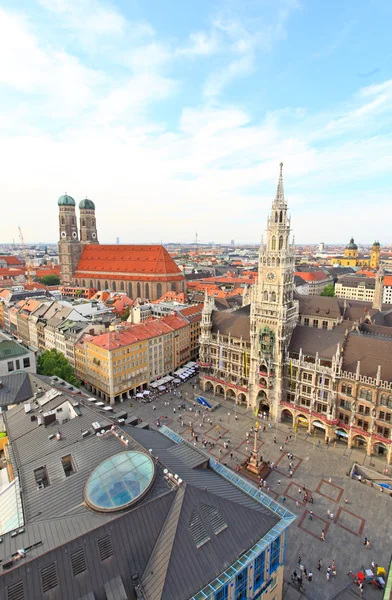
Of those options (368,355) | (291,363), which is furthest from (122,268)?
(368,355)

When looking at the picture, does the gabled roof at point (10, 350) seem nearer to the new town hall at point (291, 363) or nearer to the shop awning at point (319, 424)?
the new town hall at point (291, 363)

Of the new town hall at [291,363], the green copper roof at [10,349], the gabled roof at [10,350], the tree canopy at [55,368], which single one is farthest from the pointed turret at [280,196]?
the green copper roof at [10,349]

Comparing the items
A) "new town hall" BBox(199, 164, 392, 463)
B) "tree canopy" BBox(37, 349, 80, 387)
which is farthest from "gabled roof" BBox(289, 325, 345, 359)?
"tree canopy" BBox(37, 349, 80, 387)

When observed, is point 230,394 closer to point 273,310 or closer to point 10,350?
point 273,310

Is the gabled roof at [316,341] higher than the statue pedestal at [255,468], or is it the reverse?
the gabled roof at [316,341]

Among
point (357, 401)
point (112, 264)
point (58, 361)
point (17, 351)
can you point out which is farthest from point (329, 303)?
point (112, 264)

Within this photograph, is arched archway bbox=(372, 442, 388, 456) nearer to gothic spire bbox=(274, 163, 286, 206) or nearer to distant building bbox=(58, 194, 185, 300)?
gothic spire bbox=(274, 163, 286, 206)

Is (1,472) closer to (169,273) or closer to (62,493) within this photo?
(62,493)
